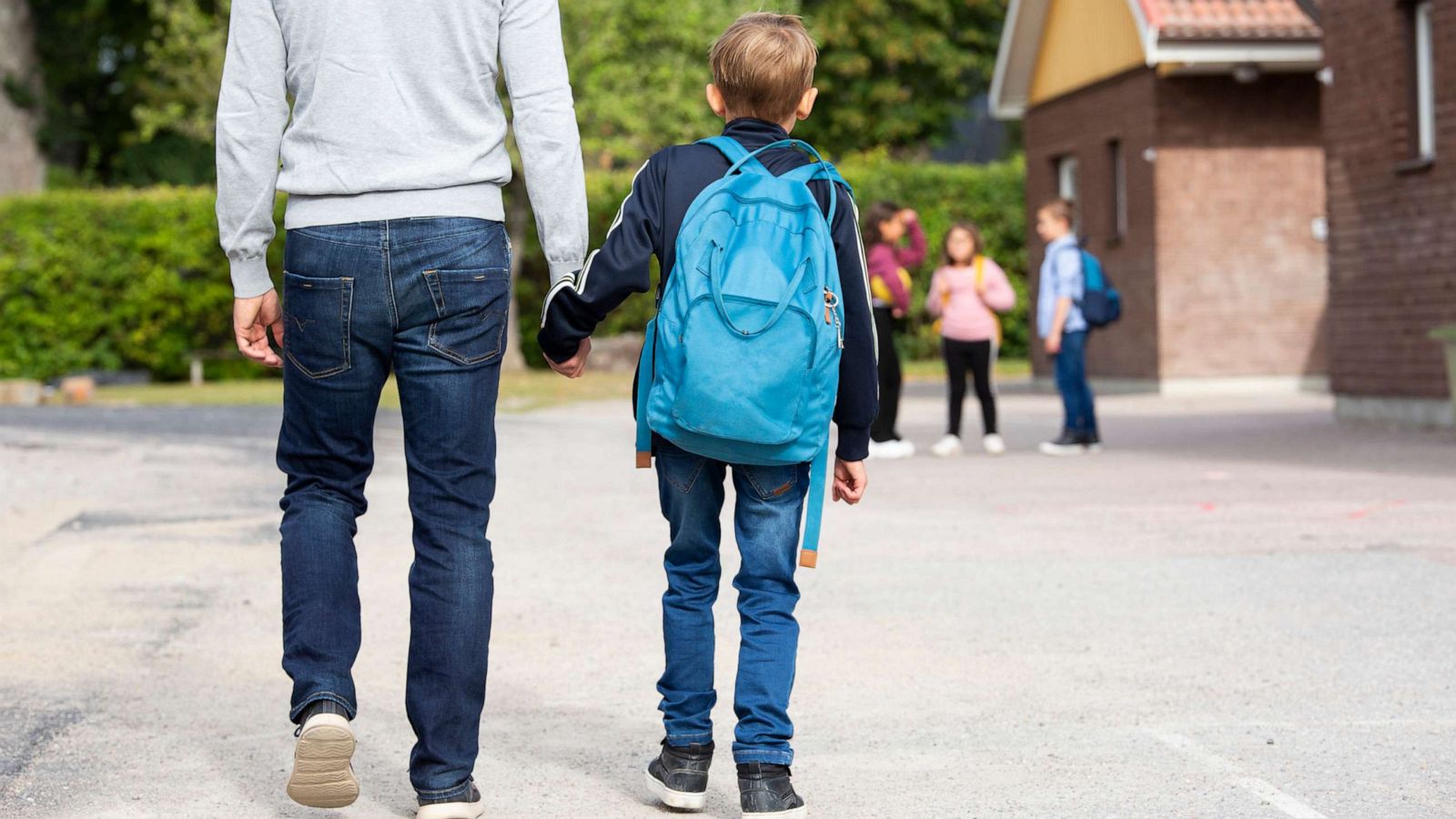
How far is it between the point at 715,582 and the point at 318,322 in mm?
1034

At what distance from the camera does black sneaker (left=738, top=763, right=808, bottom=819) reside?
3.98 meters

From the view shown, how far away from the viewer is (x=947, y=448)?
14.2 meters

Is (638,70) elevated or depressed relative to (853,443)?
elevated

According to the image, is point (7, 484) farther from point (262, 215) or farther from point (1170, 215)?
point (1170, 215)

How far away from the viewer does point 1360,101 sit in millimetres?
16953

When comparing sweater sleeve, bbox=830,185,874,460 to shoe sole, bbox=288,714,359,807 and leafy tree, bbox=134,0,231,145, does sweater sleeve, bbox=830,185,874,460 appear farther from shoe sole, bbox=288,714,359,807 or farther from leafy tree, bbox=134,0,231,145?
leafy tree, bbox=134,0,231,145

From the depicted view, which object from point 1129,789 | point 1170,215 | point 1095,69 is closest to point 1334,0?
point 1170,215

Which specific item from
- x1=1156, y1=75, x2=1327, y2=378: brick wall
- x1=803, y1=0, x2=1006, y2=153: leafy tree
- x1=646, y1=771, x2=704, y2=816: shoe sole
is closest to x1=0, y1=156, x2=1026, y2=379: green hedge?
x1=1156, y1=75, x2=1327, y2=378: brick wall

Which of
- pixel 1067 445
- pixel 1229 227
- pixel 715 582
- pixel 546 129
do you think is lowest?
pixel 1067 445

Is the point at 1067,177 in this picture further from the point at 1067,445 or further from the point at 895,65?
the point at 895,65

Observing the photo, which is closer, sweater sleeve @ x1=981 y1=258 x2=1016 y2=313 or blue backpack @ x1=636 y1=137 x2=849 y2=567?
blue backpack @ x1=636 y1=137 x2=849 y2=567

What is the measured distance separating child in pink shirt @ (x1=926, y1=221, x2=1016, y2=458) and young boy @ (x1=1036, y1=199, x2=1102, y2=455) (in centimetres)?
34

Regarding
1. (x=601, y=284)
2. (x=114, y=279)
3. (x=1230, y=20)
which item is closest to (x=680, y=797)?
(x=601, y=284)

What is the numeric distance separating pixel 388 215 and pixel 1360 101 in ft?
48.3
